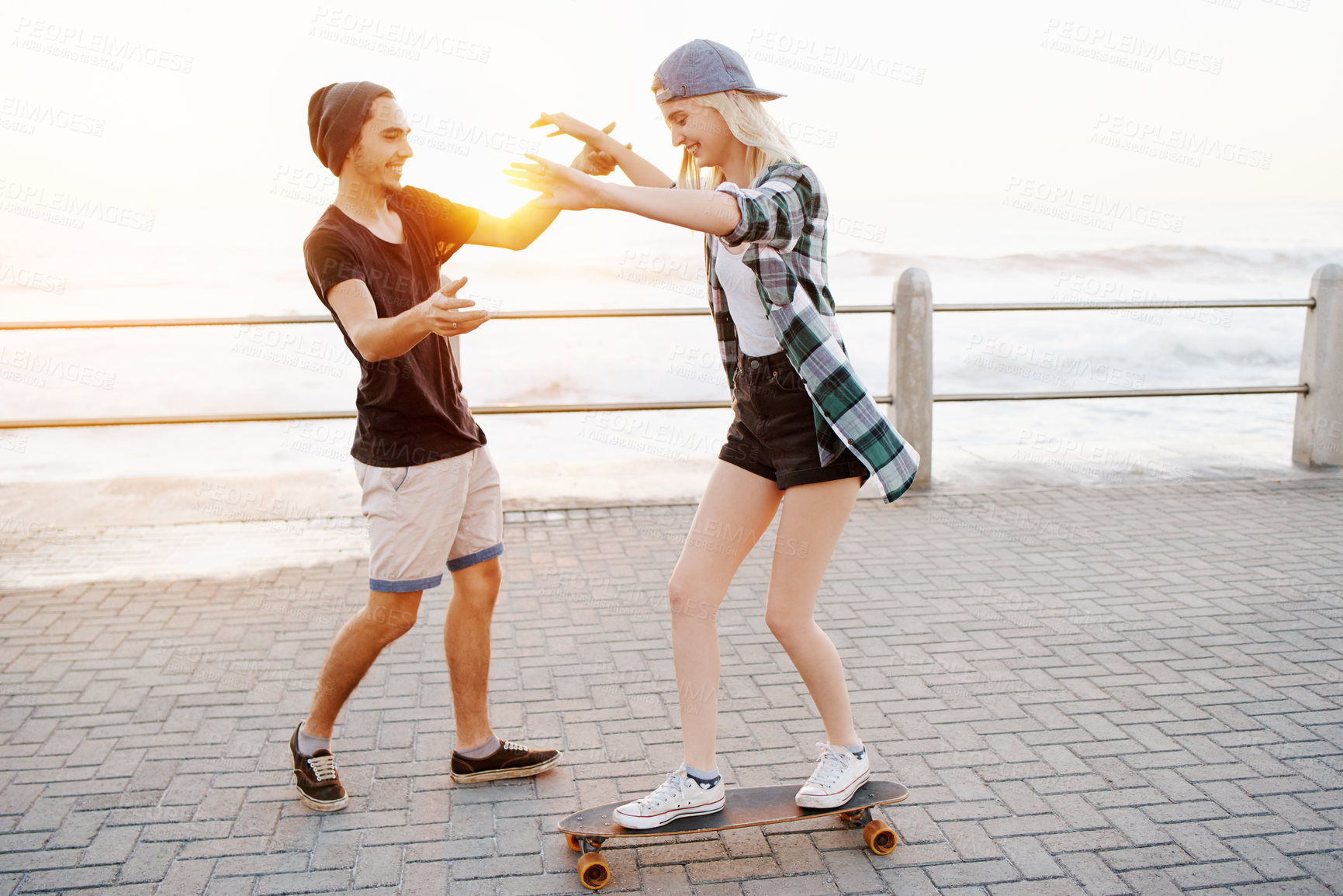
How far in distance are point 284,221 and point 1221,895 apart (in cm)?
4548

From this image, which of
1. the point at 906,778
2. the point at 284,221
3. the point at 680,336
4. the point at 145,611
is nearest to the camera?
the point at 906,778

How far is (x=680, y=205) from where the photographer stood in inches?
95.6

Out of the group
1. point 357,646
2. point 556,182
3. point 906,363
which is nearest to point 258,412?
point 357,646

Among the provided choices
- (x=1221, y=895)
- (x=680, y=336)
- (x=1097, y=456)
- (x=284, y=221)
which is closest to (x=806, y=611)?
(x=1221, y=895)

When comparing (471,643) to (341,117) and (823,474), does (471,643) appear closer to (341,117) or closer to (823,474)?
(823,474)

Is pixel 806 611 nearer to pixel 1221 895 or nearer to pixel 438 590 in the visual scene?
pixel 1221 895

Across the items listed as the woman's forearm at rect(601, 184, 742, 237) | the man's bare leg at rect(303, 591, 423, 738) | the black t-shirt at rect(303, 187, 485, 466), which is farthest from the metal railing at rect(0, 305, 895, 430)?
the woman's forearm at rect(601, 184, 742, 237)

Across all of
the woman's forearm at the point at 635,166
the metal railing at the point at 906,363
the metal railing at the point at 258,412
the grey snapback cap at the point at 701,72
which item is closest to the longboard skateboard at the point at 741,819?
the woman's forearm at the point at 635,166

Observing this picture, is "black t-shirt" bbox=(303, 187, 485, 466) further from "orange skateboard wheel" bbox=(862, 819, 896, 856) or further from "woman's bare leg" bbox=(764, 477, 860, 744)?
"orange skateboard wheel" bbox=(862, 819, 896, 856)

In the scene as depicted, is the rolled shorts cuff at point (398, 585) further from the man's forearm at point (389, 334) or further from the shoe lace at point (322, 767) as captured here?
the man's forearm at point (389, 334)

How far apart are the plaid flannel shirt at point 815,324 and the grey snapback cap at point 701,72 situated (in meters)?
0.26

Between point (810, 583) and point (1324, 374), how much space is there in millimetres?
6291

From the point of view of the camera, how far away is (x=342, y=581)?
18.6 feet

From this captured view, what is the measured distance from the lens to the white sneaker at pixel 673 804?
3.08 metres
